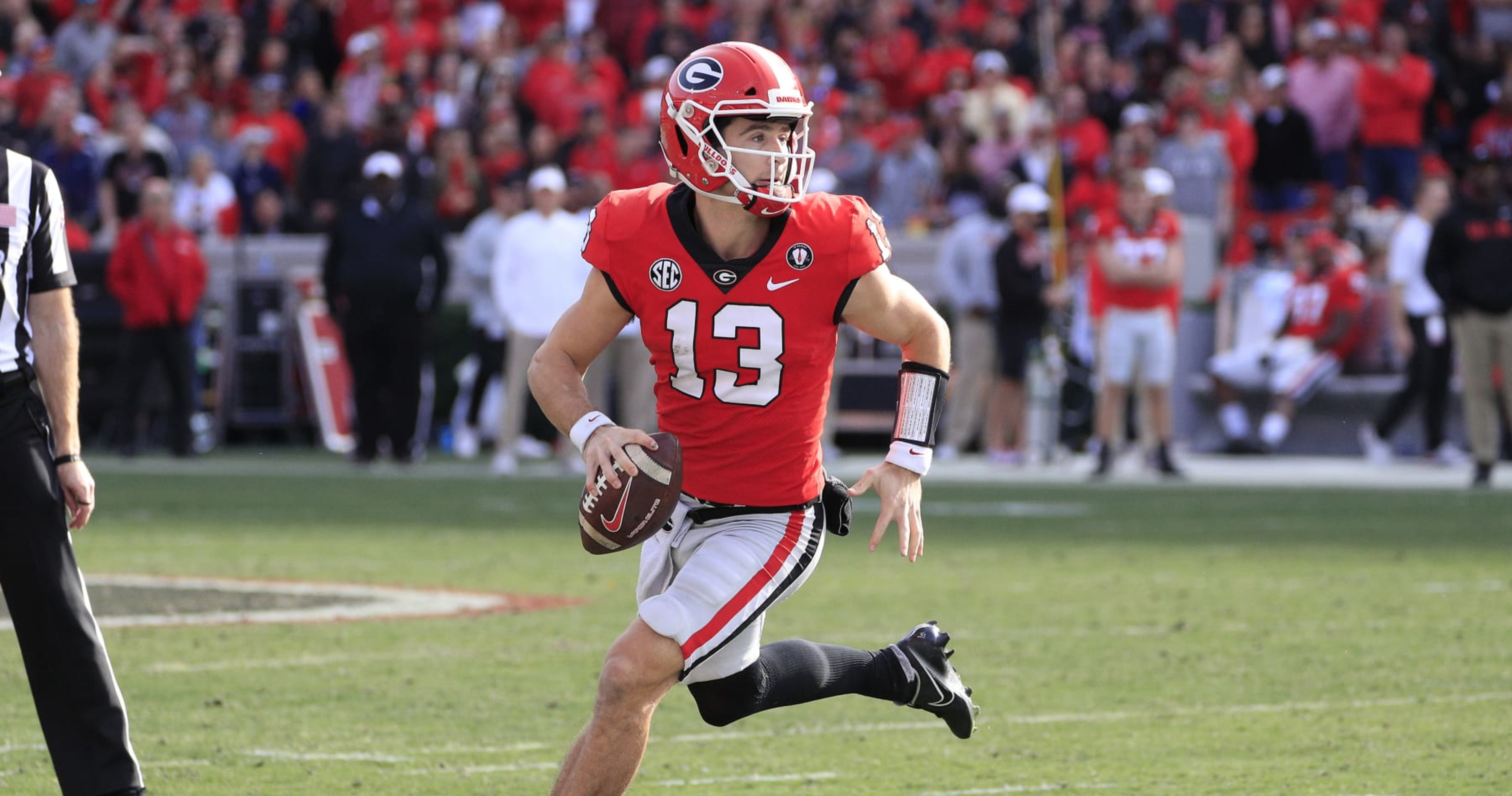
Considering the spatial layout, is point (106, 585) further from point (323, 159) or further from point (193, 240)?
point (323, 159)

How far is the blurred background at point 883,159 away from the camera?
18.7 meters

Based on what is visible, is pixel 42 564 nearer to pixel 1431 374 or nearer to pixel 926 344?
pixel 926 344

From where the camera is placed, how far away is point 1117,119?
20406 millimetres

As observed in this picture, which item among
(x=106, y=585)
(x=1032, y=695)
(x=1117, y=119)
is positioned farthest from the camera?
(x=1117, y=119)

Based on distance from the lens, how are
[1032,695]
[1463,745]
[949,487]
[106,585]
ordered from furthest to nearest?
[949,487] < [106,585] < [1032,695] < [1463,745]

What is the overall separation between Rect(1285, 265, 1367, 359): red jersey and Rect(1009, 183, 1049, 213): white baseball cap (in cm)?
231

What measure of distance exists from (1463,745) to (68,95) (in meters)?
17.4

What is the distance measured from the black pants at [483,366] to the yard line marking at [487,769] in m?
12.6

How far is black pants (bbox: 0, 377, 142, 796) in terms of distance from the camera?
4945 mm

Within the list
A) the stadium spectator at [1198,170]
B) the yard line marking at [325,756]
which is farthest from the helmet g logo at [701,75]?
the stadium spectator at [1198,170]

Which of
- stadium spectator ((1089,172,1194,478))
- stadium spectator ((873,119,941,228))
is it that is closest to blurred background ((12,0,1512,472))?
stadium spectator ((873,119,941,228))

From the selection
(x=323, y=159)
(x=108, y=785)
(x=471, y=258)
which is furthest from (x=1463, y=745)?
(x=323, y=159)

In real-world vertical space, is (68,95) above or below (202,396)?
above

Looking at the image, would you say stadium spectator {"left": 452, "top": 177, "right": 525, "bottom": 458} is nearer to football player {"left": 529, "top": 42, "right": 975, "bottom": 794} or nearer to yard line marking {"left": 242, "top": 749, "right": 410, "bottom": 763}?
yard line marking {"left": 242, "top": 749, "right": 410, "bottom": 763}
